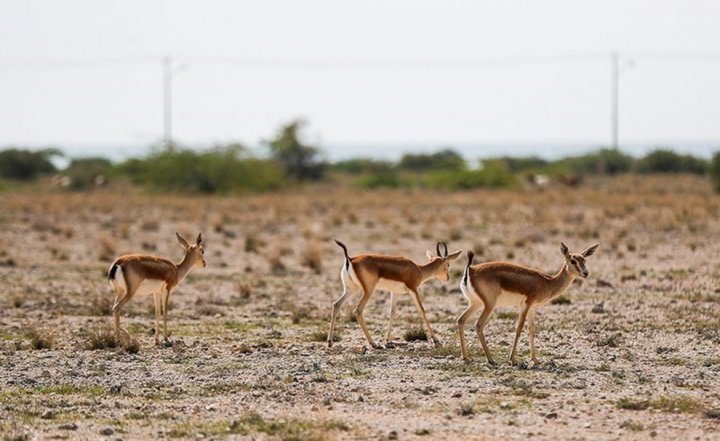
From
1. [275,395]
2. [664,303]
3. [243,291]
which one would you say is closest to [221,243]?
[243,291]

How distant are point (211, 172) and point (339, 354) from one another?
48525mm

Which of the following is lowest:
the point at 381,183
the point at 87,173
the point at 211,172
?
the point at 381,183

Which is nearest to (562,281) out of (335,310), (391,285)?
(391,285)

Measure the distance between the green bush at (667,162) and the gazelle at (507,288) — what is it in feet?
232

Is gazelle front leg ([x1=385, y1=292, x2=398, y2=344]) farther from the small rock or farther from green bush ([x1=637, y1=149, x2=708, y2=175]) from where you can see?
green bush ([x1=637, y1=149, x2=708, y2=175])

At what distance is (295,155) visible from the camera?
83500 millimetres

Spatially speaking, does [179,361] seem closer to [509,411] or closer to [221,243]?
[509,411]

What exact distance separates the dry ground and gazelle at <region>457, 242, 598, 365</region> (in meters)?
0.47

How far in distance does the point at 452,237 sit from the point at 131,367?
2066cm

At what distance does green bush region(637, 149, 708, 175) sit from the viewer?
82.4 metres

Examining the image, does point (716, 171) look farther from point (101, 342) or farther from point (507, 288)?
point (101, 342)

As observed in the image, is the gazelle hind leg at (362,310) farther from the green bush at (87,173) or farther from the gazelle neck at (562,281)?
the green bush at (87,173)

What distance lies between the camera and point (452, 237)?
111 ft

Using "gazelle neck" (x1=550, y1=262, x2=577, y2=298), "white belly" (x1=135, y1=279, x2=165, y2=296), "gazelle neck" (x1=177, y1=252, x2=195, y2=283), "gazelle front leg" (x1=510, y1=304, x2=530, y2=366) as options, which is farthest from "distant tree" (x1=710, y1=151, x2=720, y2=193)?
"gazelle front leg" (x1=510, y1=304, x2=530, y2=366)
